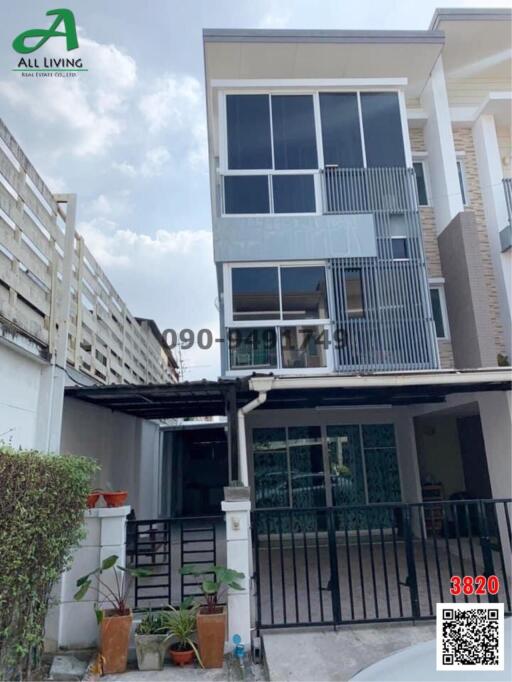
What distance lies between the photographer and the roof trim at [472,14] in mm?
9609

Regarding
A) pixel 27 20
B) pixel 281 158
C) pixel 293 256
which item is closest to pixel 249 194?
pixel 281 158

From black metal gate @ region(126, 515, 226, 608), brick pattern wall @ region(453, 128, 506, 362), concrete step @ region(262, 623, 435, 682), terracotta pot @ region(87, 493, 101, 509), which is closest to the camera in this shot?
concrete step @ region(262, 623, 435, 682)

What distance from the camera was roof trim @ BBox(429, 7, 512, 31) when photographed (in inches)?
378

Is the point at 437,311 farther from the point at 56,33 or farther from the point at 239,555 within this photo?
the point at 56,33

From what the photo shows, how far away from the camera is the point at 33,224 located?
4.92 metres

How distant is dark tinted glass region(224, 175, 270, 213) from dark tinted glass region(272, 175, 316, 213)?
233 millimetres

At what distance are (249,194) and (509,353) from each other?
6.42 metres

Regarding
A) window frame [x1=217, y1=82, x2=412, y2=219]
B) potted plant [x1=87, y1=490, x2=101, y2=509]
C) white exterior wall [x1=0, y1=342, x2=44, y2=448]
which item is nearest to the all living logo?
window frame [x1=217, y1=82, x2=412, y2=219]

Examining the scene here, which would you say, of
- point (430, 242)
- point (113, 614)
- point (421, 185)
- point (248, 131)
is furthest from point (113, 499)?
point (421, 185)

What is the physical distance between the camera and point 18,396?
4.47m

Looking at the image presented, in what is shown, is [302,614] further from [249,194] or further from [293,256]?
[249,194]

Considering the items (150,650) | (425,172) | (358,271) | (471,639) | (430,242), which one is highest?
(425,172)

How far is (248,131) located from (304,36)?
2.50 metres

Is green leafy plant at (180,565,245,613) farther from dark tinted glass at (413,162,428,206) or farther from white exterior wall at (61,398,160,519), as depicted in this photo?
dark tinted glass at (413,162,428,206)
